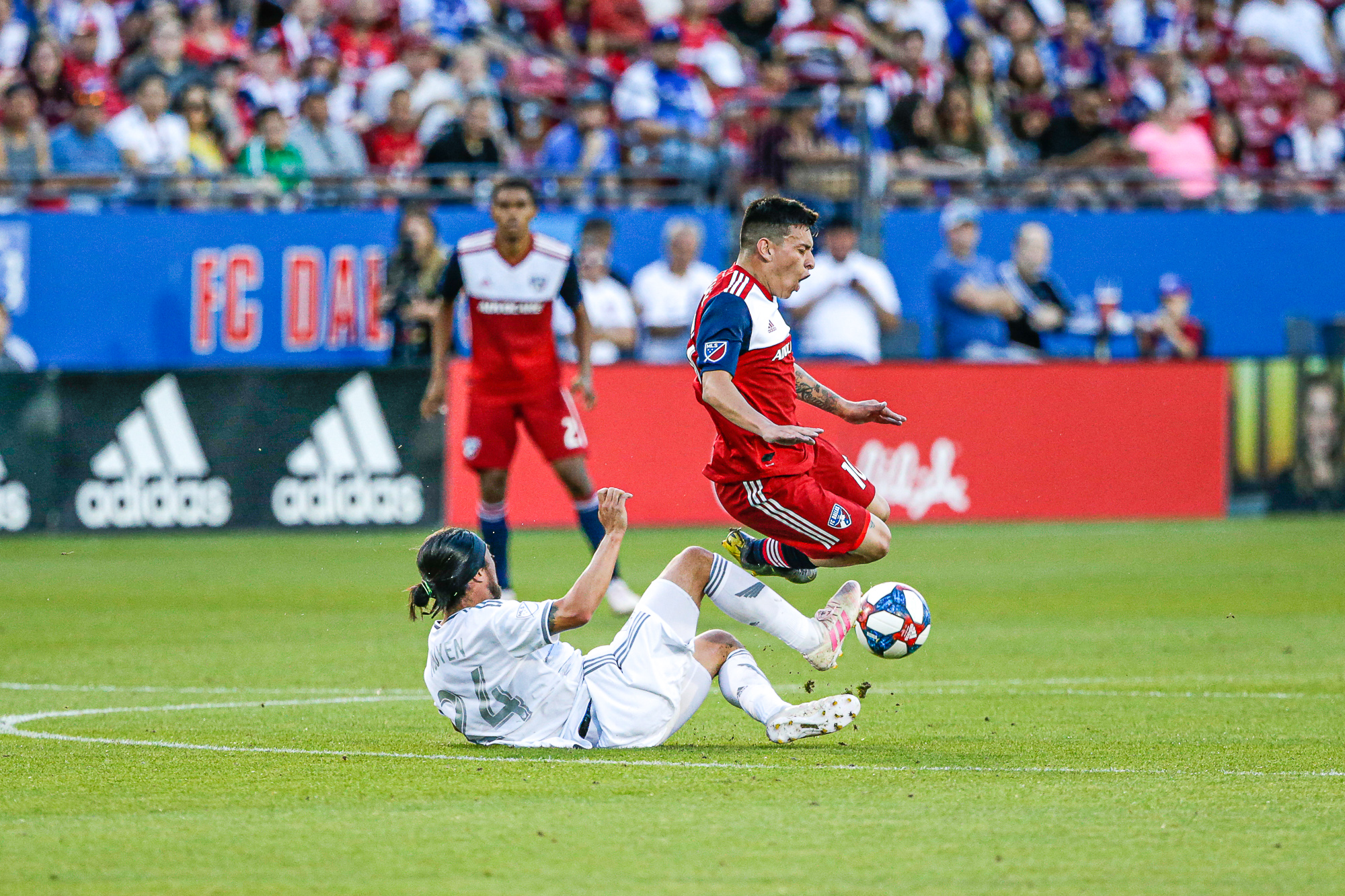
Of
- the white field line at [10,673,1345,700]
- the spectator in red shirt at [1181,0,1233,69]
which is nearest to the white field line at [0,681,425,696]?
the white field line at [10,673,1345,700]

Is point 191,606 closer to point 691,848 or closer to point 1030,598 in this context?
point 1030,598

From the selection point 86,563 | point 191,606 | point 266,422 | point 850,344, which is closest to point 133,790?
point 191,606

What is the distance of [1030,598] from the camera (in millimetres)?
13586

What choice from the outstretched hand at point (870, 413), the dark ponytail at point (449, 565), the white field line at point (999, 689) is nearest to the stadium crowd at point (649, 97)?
the white field line at point (999, 689)

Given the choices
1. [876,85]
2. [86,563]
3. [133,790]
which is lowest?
[86,563]

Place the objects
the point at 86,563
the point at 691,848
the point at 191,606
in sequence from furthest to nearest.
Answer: the point at 86,563, the point at 191,606, the point at 691,848

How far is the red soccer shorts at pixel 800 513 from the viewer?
26.3 feet

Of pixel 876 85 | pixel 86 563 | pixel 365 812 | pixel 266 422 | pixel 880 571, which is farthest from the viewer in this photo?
pixel 876 85

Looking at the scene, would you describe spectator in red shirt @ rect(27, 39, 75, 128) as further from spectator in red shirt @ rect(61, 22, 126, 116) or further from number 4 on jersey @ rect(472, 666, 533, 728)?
number 4 on jersey @ rect(472, 666, 533, 728)

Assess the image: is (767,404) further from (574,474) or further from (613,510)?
(574,474)

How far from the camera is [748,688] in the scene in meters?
7.36

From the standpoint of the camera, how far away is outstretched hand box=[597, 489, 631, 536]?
22.4ft

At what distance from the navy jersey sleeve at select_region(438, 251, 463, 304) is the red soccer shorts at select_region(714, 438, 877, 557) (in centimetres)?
441

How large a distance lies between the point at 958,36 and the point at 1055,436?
6310 mm
